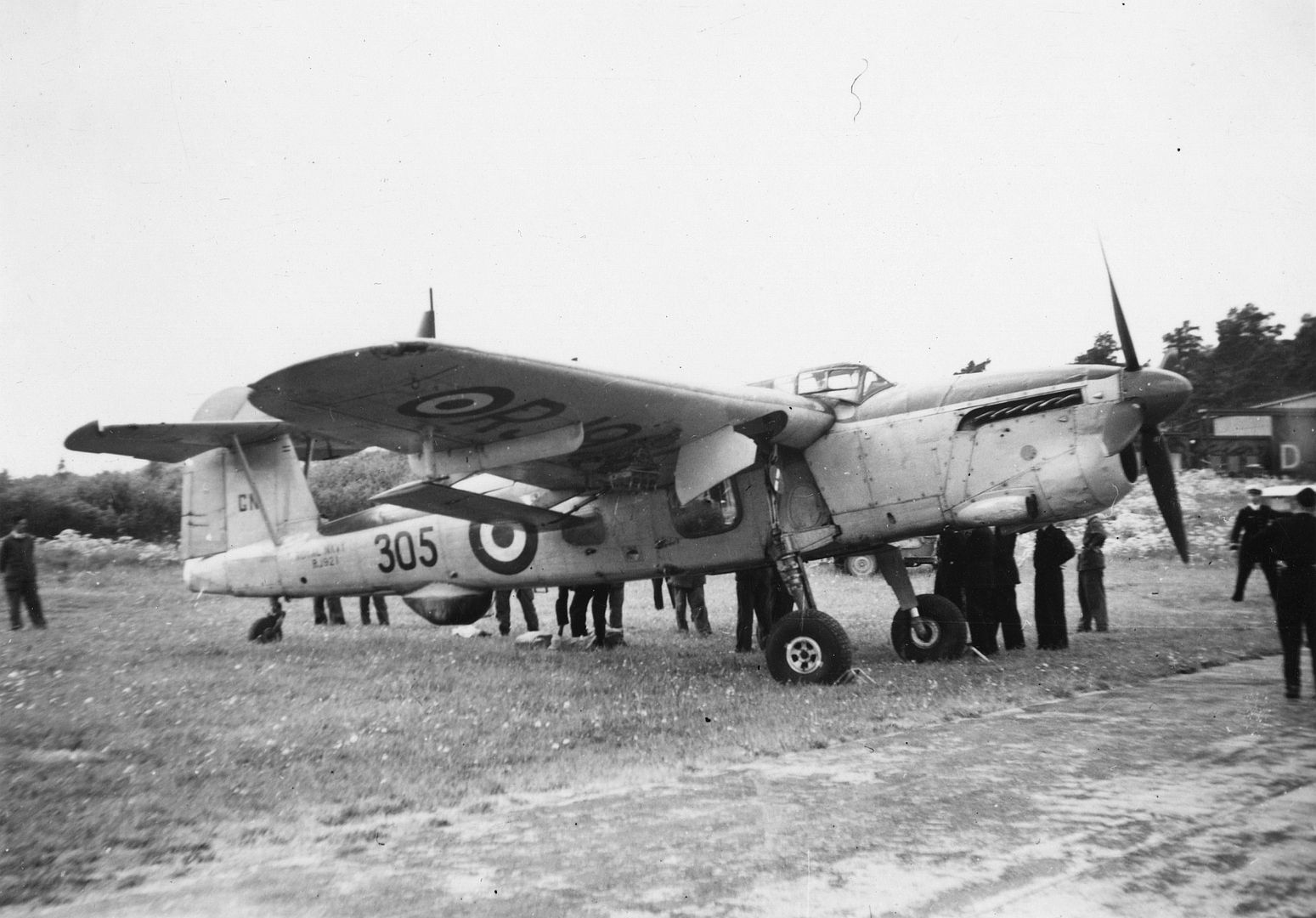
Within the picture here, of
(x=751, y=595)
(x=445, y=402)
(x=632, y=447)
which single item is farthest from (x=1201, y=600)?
(x=445, y=402)

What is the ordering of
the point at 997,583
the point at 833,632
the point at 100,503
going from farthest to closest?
1. the point at 100,503
2. the point at 997,583
3. the point at 833,632

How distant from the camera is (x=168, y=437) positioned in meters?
10.2

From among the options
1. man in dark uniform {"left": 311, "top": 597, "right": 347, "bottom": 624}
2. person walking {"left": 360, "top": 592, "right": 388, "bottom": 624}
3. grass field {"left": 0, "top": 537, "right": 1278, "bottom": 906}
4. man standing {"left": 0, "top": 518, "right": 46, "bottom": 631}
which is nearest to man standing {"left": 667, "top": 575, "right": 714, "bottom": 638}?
grass field {"left": 0, "top": 537, "right": 1278, "bottom": 906}

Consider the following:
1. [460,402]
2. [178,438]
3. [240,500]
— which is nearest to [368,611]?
[240,500]

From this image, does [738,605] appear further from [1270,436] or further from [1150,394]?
[1270,436]

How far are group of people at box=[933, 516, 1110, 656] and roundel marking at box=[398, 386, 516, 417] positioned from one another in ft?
18.5

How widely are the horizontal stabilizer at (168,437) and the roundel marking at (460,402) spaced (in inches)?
50.1

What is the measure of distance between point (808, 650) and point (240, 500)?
8392 millimetres

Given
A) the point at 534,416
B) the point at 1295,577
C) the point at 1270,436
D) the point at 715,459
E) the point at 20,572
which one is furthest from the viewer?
the point at 20,572

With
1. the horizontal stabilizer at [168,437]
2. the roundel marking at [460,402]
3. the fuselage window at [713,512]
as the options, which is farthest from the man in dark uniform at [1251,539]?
the horizontal stabilizer at [168,437]

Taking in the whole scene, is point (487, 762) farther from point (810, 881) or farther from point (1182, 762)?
point (1182, 762)

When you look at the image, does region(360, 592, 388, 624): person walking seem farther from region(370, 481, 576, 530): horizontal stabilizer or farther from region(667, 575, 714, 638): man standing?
region(370, 481, 576, 530): horizontal stabilizer

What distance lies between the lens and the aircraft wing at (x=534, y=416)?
646 cm

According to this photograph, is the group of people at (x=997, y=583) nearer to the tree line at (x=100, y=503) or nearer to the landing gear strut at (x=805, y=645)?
the landing gear strut at (x=805, y=645)
